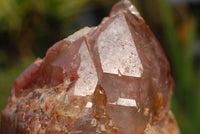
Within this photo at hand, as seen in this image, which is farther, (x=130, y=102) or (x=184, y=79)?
(x=184, y=79)

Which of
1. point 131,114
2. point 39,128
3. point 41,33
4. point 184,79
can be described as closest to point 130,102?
point 131,114

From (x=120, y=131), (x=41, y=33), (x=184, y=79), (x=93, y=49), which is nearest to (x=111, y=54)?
(x=93, y=49)

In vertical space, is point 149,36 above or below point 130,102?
above

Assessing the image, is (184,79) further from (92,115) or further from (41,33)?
(41,33)

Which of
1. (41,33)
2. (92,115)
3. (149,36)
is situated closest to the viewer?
(92,115)

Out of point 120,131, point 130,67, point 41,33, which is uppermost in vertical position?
point 41,33

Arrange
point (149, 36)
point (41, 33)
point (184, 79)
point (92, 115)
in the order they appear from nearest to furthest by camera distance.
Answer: point (92, 115) → point (149, 36) → point (184, 79) → point (41, 33)
